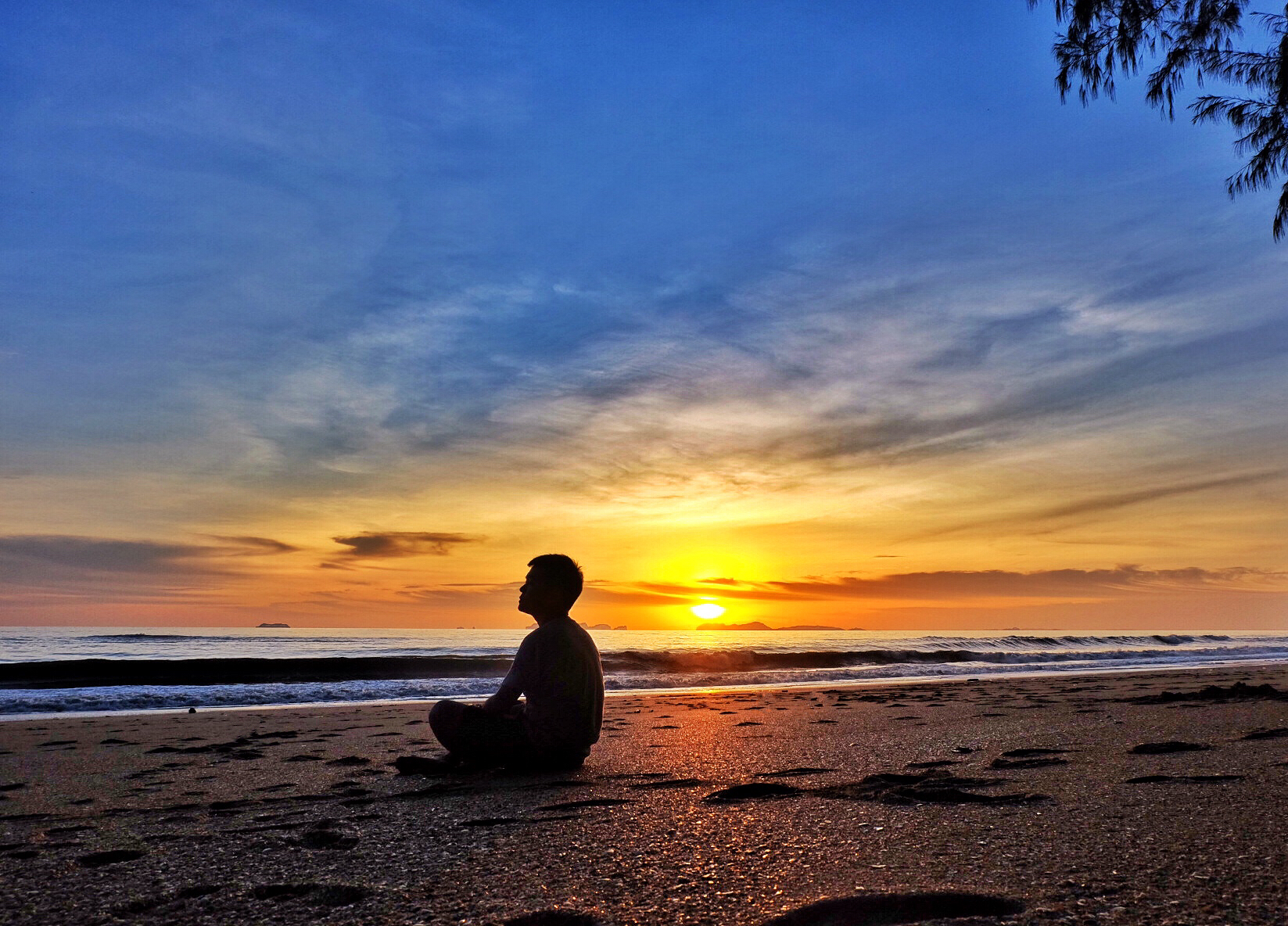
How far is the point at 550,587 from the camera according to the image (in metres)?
5.48

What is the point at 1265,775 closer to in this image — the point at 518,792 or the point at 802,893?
the point at 802,893

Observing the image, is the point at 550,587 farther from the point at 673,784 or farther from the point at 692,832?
the point at 692,832

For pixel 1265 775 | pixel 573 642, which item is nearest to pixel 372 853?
pixel 573 642

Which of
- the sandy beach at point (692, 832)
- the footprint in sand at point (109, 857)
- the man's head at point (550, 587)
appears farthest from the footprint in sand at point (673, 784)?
the footprint in sand at point (109, 857)

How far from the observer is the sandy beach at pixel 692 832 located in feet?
7.76

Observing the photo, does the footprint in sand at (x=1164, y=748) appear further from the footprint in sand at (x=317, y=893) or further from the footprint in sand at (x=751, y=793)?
the footprint in sand at (x=317, y=893)

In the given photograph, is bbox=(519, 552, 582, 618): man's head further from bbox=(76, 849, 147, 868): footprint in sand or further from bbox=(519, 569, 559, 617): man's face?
bbox=(76, 849, 147, 868): footprint in sand

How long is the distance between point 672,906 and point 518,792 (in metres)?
2.34

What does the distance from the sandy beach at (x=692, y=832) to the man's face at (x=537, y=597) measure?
107cm

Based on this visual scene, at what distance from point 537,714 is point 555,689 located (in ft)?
0.63

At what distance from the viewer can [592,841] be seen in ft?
10.5

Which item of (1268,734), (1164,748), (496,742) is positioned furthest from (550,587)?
(1268,734)

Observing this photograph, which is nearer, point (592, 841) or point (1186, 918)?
point (1186, 918)

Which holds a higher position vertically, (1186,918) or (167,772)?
(1186,918)
